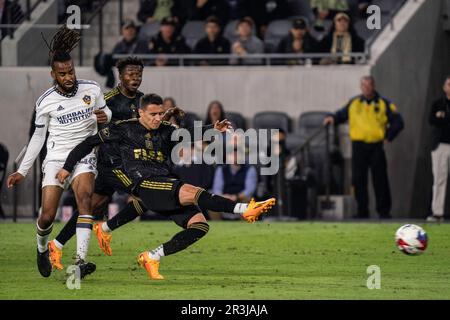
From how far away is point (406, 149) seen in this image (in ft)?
84.9

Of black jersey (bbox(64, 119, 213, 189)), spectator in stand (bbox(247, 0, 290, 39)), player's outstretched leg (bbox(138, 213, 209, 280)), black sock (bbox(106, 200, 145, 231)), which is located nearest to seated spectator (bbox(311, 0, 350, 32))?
spectator in stand (bbox(247, 0, 290, 39))

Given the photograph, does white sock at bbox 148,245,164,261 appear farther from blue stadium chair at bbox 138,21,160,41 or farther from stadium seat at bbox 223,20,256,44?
blue stadium chair at bbox 138,21,160,41

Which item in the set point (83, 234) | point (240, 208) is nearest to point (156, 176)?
point (83, 234)

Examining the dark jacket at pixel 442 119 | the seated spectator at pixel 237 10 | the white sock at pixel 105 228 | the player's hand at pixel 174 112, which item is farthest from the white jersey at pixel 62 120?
the seated spectator at pixel 237 10

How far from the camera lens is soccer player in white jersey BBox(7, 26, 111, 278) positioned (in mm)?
14359

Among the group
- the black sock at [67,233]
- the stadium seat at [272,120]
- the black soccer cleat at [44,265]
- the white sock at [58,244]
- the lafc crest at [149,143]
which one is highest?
the lafc crest at [149,143]

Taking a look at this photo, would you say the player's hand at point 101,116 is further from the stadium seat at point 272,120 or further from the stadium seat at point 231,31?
the stadium seat at point 231,31

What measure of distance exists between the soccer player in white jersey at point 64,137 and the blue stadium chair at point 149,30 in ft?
39.5

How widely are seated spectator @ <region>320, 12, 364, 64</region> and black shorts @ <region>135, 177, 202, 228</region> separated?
1106 cm

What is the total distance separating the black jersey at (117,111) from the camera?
15.6 meters

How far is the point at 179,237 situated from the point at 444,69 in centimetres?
1464
